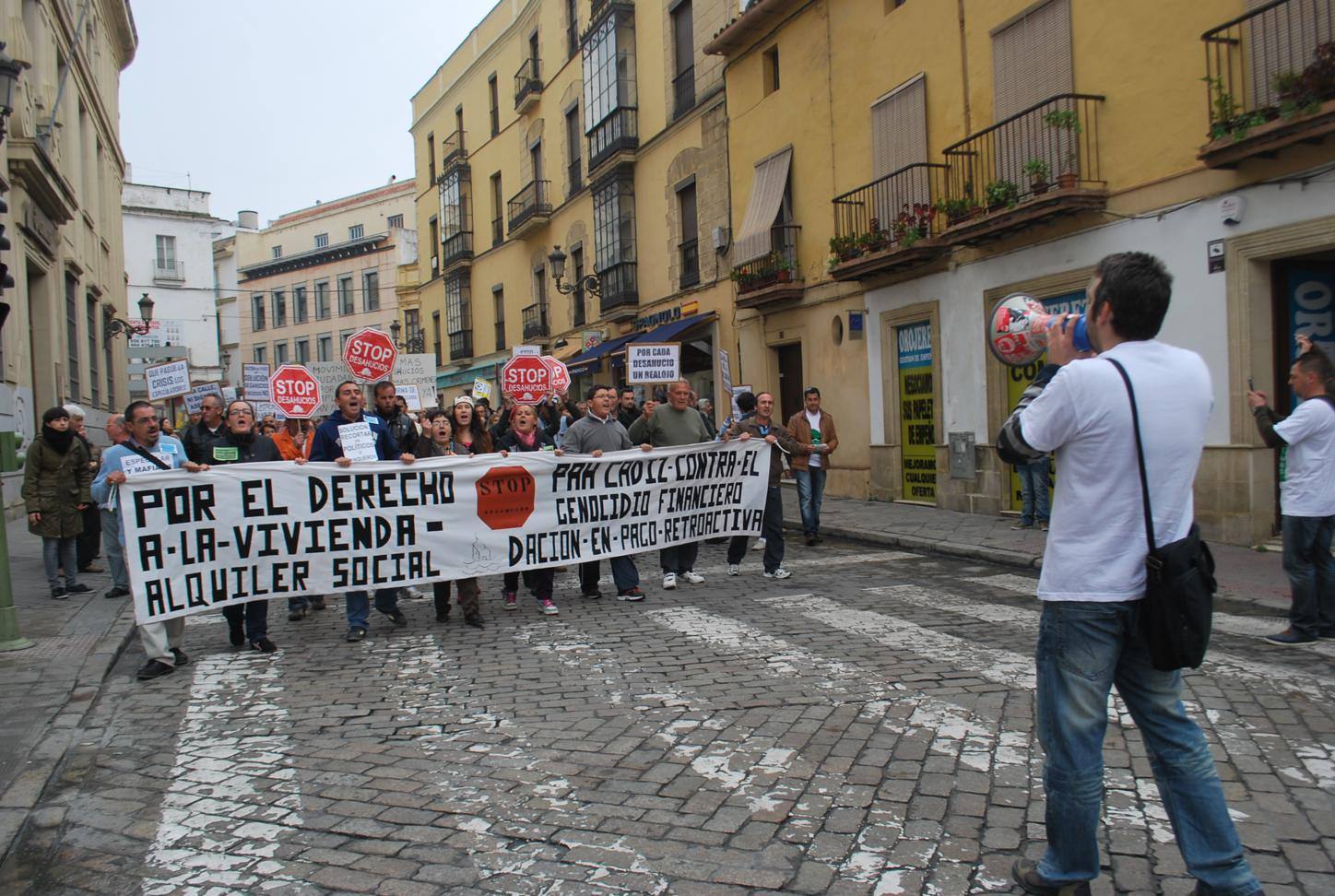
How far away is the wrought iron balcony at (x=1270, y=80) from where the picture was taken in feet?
28.5

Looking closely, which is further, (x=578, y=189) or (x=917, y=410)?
(x=578, y=189)

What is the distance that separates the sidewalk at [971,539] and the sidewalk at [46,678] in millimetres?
7199

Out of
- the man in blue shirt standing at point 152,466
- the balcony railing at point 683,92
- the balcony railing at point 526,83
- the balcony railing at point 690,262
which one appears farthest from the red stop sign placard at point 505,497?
the balcony railing at point 526,83

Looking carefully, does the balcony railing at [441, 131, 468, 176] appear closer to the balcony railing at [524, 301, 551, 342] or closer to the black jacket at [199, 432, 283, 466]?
the balcony railing at [524, 301, 551, 342]

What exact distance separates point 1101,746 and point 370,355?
40.4ft

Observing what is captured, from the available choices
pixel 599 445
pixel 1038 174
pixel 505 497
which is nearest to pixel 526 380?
pixel 599 445

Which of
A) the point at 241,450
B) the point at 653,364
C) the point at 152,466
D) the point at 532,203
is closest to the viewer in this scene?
the point at 152,466

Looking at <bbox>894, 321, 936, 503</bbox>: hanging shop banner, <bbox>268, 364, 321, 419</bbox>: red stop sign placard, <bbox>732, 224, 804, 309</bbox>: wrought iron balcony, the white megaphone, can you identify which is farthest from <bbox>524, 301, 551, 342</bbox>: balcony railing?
the white megaphone

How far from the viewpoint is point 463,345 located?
36844mm

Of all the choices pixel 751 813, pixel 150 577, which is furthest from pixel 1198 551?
pixel 150 577

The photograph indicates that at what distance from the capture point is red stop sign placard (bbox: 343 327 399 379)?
44.1ft

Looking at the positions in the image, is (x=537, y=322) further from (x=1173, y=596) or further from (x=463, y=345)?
(x=1173, y=596)

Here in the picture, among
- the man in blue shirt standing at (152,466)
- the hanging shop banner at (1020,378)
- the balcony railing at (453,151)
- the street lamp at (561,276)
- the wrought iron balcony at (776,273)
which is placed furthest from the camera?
the balcony railing at (453,151)

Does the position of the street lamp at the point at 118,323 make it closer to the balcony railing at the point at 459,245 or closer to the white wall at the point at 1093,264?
the balcony railing at the point at 459,245
